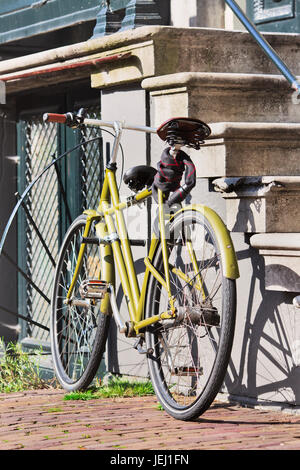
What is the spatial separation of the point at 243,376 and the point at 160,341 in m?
0.45

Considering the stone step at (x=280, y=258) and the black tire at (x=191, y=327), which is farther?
the stone step at (x=280, y=258)

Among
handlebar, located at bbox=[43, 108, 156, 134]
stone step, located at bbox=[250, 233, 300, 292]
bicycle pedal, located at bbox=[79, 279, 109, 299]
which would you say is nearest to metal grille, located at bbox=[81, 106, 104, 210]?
handlebar, located at bbox=[43, 108, 156, 134]

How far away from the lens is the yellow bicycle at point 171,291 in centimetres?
459

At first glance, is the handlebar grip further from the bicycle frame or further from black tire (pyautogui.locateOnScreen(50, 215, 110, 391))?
black tire (pyautogui.locateOnScreen(50, 215, 110, 391))

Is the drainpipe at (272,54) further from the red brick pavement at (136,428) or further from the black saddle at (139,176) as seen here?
the red brick pavement at (136,428)

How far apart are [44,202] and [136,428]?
346 cm

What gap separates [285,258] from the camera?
15.8 ft

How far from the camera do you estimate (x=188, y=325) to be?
482 centimetres

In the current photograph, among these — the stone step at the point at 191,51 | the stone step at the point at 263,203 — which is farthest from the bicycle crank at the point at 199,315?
the stone step at the point at 191,51

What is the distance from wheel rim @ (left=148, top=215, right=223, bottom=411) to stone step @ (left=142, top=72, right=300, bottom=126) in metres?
0.75

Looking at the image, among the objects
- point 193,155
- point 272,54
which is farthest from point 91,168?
point 272,54

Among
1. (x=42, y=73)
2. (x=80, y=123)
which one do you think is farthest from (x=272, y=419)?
(x=42, y=73)

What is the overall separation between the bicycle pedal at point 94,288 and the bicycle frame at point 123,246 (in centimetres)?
4

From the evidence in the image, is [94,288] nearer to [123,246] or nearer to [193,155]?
[123,246]
